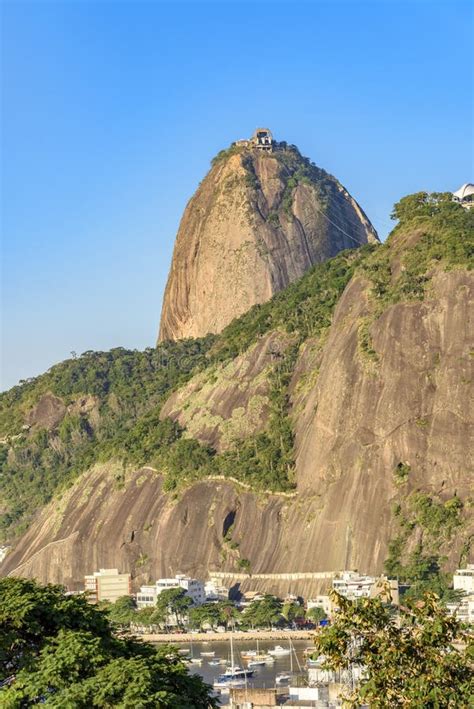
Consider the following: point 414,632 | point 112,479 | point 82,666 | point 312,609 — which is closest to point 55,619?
point 82,666

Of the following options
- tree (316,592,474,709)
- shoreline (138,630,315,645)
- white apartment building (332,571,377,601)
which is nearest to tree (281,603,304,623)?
shoreline (138,630,315,645)

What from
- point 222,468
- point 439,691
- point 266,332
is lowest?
point 439,691

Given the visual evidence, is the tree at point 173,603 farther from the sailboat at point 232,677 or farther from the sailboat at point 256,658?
the sailboat at point 232,677

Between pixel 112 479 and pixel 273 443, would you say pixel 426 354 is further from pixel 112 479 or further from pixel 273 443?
pixel 112 479

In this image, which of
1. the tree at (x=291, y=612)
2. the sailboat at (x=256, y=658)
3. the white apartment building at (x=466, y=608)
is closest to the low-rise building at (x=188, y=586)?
the tree at (x=291, y=612)

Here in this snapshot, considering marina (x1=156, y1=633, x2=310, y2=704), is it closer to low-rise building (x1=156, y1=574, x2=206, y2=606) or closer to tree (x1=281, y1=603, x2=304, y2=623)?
tree (x1=281, y1=603, x2=304, y2=623)

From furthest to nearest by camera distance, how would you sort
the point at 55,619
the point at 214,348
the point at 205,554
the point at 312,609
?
the point at 214,348 < the point at 205,554 < the point at 312,609 < the point at 55,619
